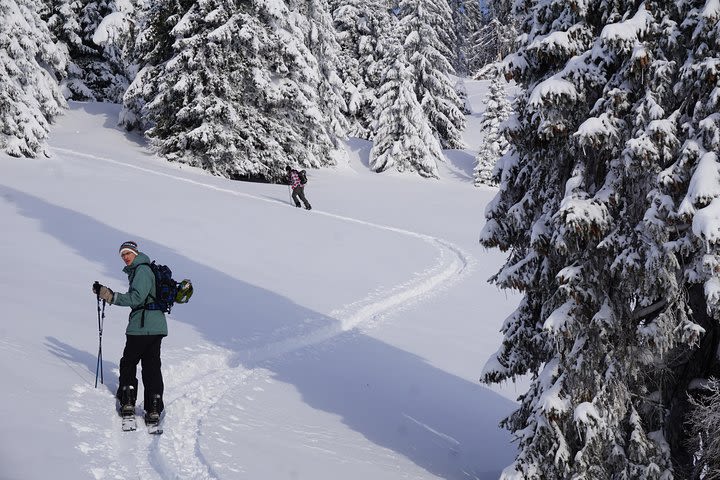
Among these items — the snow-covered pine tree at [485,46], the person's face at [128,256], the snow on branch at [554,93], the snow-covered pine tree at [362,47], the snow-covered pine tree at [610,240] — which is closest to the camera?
the snow-covered pine tree at [610,240]

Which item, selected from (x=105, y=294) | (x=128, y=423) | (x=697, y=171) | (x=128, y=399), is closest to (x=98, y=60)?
(x=105, y=294)

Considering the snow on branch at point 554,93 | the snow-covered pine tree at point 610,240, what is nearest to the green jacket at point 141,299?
the snow-covered pine tree at point 610,240

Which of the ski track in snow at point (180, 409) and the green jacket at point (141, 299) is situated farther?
the green jacket at point (141, 299)

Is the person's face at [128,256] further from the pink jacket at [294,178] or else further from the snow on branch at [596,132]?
the pink jacket at [294,178]

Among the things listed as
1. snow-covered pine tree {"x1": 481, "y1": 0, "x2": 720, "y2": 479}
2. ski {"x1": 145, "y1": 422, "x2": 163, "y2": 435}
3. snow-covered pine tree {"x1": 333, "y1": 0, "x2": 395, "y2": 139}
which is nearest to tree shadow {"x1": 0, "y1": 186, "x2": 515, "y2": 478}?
ski {"x1": 145, "y1": 422, "x2": 163, "y2": 435}

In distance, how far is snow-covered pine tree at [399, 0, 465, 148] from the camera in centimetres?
4269

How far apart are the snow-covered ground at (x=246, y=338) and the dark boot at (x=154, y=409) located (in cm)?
15

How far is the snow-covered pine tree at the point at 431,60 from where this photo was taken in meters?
42.7

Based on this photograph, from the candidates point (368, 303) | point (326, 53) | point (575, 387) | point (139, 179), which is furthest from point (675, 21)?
point (326, 53)

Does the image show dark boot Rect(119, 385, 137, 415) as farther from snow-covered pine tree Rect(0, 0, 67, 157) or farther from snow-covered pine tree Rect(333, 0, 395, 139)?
snow-covered pine tree Rect(333, 0, 395, 139)

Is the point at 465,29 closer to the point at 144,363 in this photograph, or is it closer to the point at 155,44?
the point at 155,44

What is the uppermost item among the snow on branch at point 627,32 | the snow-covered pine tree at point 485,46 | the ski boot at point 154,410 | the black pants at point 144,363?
the snow-covered pine tree at point 485,46

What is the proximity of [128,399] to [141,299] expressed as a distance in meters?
1.11

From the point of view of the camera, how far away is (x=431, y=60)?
146 ft
